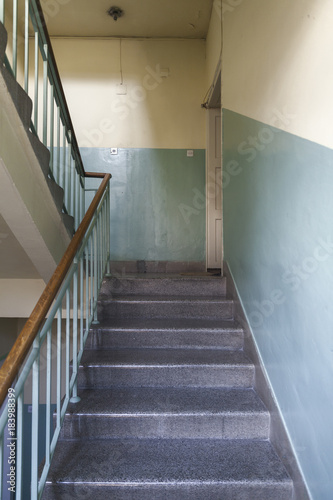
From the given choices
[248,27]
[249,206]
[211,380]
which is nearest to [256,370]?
[211,380]

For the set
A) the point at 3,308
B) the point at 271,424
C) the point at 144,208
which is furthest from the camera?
the point at 144,208

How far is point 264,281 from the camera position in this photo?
1890 millimetres

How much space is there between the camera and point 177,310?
2.56 metres

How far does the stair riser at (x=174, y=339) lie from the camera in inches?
89.6

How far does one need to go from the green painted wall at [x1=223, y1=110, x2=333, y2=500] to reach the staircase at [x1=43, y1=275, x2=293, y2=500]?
25 cm

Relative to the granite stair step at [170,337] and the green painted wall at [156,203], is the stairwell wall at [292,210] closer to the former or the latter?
the granite stair step at [170,337]

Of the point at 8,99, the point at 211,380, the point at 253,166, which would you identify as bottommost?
the point at 211,380

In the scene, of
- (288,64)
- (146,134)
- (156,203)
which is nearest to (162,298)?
(288,64)

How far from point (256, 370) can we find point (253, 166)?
3.99ft

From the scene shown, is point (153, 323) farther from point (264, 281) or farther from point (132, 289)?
point (264, 281)

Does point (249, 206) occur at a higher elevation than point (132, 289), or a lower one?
higher

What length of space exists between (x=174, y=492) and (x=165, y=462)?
0.13 meters

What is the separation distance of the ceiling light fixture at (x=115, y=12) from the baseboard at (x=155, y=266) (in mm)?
2793

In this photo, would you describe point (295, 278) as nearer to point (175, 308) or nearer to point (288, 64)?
point (288, 64)
